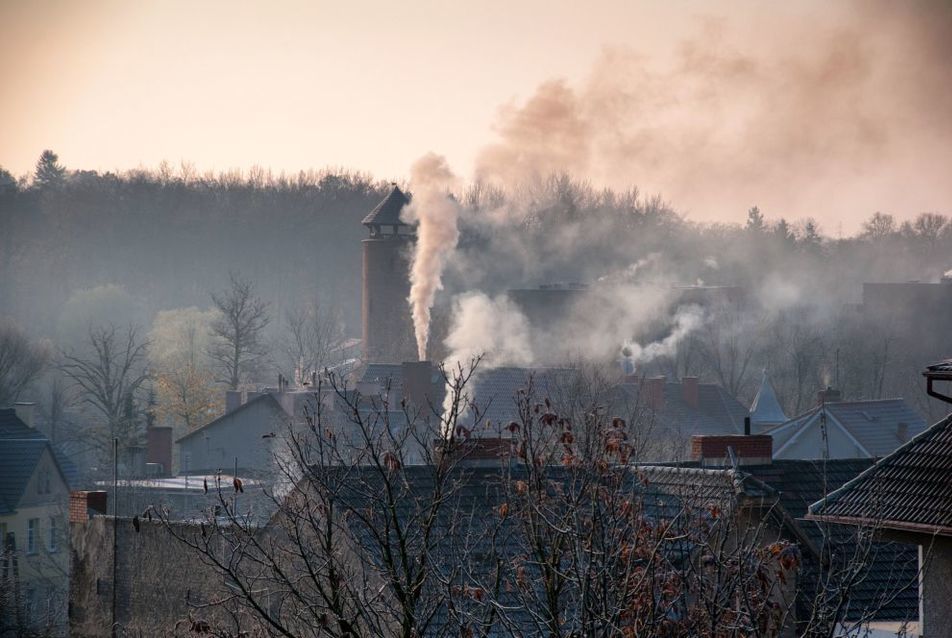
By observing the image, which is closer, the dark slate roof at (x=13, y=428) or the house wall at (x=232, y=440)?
the dark slate roof at (x=13, y=428)

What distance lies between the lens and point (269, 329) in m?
94.8

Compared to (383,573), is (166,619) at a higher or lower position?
lower

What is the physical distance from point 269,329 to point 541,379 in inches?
1840

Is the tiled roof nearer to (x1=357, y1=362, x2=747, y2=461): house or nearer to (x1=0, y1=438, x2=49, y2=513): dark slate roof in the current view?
(x1=357, y1=362, x2=747, y2=461): house

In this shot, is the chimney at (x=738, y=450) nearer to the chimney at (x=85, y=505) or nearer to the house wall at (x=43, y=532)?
the chimney at (x=85, y=505)

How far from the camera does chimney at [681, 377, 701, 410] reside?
5200 cm

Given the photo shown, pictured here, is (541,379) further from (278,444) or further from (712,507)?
(712,507)

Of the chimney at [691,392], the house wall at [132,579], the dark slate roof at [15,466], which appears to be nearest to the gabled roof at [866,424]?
the chimney at [691,392]

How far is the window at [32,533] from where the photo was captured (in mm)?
39688

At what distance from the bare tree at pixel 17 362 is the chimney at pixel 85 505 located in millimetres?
45900

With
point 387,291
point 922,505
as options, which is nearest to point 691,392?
point 387,291

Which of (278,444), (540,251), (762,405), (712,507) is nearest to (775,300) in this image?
(540,251)

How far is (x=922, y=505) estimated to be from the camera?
1173 cm

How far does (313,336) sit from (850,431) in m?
46.0
